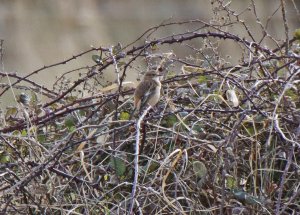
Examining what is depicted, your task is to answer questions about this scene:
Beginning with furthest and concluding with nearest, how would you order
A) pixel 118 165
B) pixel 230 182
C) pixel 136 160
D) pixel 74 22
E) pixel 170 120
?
1. pixel 74 22
2. pixel 170 120
3. pixel 118 165
4. pixel 230 182
5. pixel 136 160

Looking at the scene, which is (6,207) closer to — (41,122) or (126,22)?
(41,122)

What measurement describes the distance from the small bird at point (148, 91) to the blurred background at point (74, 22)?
33.7 ft

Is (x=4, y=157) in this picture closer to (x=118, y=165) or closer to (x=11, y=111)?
(x=11, y=111)

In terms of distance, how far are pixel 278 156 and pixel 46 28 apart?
12.6 meters

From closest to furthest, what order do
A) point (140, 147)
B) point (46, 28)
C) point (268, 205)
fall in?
point (268, 205) → point (140, 147) → point (46, 28)

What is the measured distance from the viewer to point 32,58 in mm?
14031


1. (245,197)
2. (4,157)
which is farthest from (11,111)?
(245,197)

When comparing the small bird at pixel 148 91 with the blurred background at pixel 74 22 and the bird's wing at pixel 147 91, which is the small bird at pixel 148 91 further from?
the blurred background at pixel 74 22

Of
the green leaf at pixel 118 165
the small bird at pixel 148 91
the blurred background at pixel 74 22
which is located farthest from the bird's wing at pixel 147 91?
the blurred background at pixel 74 22

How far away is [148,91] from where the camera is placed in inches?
122

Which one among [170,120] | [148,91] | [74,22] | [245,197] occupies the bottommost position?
[245,197]

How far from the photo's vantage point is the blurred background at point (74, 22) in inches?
558

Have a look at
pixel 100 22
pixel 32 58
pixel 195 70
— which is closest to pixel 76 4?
pixel 100 22

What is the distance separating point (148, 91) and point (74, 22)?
12.4 meters
